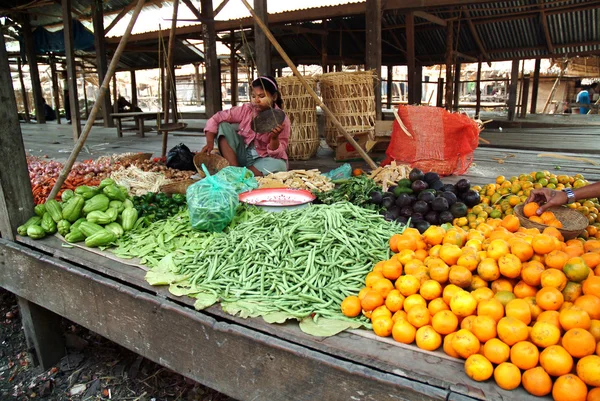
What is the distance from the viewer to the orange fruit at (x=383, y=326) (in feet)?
5.40

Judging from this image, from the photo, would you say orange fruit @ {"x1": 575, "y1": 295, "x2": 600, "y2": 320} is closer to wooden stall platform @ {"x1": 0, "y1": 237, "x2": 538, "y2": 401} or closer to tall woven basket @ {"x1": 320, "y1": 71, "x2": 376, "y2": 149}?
wooden stall platform @ {"x1": 0, "y1": 237, "x2": 538, "y2": 401}

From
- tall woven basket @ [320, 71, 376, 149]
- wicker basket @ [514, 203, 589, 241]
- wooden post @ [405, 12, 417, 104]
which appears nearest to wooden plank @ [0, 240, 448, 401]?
wicker basket @ [514, 203, 589, 241]

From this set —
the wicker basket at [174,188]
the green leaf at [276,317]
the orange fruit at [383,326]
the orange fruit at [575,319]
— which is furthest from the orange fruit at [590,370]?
the wicker basket at [174,188]

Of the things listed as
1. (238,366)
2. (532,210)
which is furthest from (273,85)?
(238,366)

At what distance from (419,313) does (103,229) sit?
2.11 meters

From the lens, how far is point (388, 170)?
3.78 m

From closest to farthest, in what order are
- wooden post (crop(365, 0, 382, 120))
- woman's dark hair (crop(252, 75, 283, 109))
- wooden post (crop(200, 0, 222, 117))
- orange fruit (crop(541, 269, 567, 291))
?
orange fruit (crop(541, 269, 567, 291))
woman's dark hair (crop(252, 75, 283, 109))
wooden post (crop(365, 0, 382, 120))
wooden post (crop(200, 0, 222, 117))

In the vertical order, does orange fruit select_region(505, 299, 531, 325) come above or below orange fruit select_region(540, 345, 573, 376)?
above

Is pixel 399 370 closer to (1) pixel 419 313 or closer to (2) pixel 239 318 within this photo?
(1) pixel 419 313

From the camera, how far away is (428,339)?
61.0 inches

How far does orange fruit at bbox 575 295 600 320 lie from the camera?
4.69 feet

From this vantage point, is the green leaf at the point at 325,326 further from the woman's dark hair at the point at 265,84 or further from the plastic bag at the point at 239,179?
the woman's dark hair at the point at 265,84

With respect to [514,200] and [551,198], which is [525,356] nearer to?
[551,198]

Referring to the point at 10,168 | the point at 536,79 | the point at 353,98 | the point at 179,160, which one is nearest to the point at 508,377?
the point at 10,168
